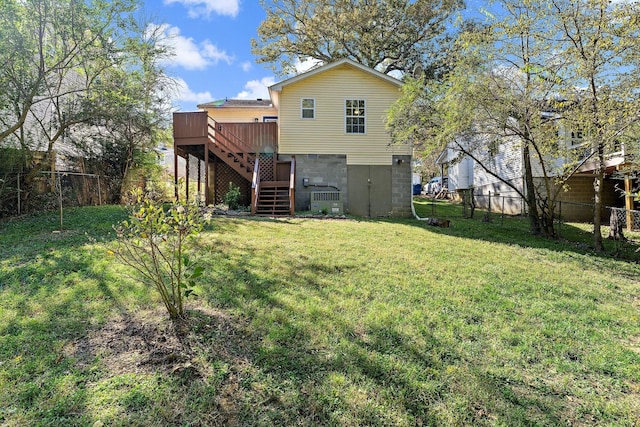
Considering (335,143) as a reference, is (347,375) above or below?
below

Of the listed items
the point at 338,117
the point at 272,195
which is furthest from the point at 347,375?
the point at 338,117

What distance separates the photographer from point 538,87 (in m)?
8.09

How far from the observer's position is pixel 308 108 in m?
13.6

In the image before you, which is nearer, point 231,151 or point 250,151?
point 231,151

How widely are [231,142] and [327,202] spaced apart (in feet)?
14.4

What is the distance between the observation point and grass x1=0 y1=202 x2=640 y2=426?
2438 millimetres

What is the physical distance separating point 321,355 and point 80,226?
7486 millimetres

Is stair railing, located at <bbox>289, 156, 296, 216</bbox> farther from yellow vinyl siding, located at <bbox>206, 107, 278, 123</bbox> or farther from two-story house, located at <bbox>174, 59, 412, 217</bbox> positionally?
yellow vinyl siding, located at <bbox>206, 107, 278, 123</bbox>

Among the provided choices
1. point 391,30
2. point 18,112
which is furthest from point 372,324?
point 391,30

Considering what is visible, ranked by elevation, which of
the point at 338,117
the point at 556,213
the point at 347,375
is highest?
the point at 338,117

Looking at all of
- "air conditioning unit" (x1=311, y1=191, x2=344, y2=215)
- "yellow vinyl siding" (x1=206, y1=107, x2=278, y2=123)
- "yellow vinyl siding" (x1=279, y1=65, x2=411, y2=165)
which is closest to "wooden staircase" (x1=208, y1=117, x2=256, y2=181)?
"yellow vinyl siding" (x1=279, y1=65, x2=411, y2=165)

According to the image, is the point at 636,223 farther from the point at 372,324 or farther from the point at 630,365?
the point at 372,324

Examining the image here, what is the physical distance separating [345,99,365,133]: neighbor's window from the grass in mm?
8677

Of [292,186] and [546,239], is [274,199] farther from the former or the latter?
[546,239]
